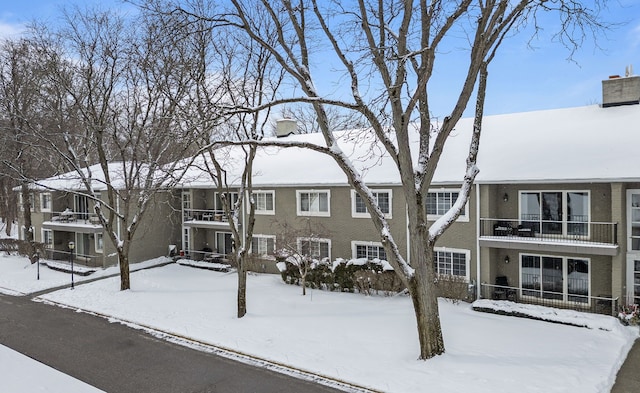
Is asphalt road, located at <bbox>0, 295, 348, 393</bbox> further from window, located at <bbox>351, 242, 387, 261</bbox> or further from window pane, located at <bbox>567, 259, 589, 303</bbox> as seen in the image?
window pane, located at <bbox>567, 259, 589, 303</bbox>

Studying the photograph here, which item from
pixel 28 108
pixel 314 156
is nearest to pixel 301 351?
pixel 314 156

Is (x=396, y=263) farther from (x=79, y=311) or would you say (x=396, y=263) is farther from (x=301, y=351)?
(x=79, y=311)

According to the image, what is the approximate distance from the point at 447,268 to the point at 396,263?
8.47 meters

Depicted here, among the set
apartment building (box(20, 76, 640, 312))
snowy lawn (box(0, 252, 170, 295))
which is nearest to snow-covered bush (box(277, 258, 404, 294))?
apartment building (box(20, 76, 640, 312))

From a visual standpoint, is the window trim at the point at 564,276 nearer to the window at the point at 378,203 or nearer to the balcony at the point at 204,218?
the window at the point at 378,203

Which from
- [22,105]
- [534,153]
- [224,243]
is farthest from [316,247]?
[22,105]

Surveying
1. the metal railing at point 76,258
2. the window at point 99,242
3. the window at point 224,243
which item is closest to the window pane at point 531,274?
the window at point 224,243

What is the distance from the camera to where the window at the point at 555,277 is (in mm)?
15641

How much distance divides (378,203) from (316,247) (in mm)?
4042

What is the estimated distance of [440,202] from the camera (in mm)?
17969

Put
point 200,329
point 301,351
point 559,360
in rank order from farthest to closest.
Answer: point 200,329, point 301,351, point 559,360

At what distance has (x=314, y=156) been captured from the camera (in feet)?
79.9

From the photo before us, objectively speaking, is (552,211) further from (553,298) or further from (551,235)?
(553,298)

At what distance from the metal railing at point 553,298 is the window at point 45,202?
2926 cm
